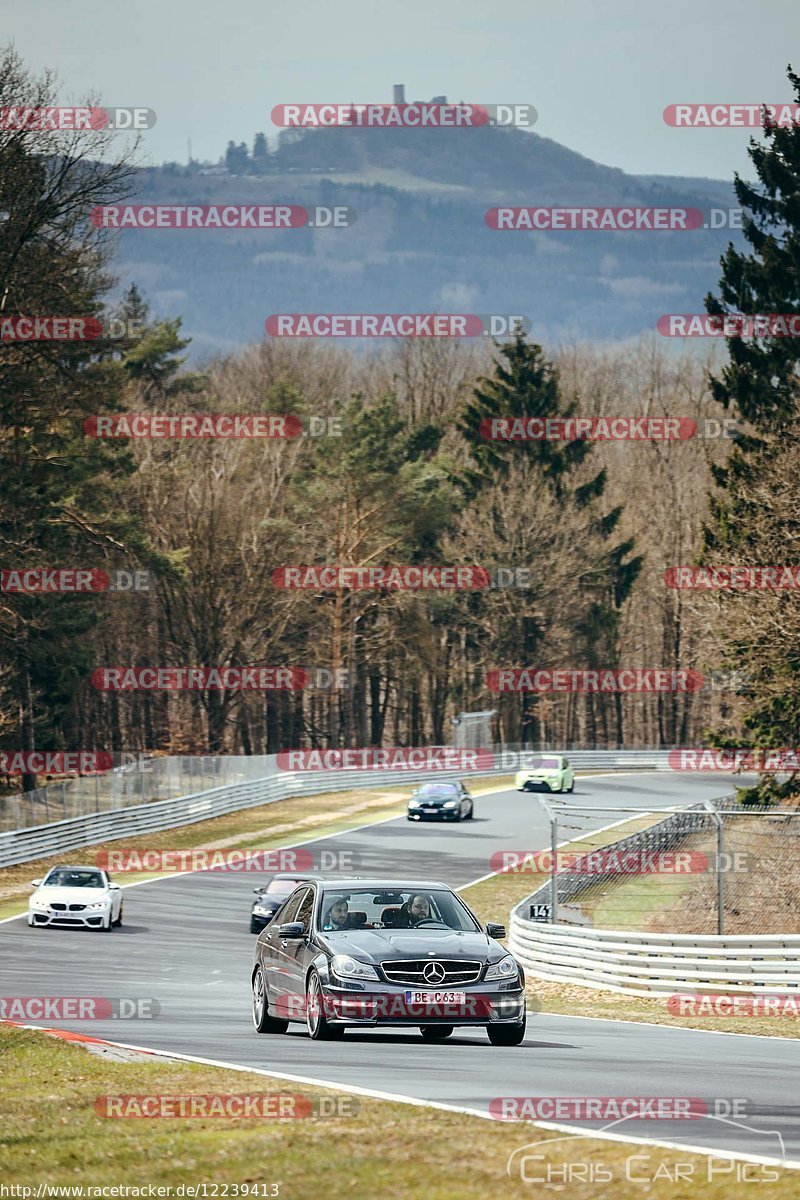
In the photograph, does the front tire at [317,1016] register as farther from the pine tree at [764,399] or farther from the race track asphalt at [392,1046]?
the pine tree at [764,399]

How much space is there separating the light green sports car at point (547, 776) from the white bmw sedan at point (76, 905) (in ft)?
102

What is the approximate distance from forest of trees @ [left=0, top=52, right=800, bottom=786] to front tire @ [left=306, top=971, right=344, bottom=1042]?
22811 mm

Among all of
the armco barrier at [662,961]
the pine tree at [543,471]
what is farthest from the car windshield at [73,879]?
the pine tree at [543,471]

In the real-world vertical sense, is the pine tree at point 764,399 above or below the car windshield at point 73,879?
above

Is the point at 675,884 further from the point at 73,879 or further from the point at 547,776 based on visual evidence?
the point at 547,776

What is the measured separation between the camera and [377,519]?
74.7 m

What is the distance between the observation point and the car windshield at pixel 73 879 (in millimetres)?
32750

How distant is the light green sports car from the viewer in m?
61.9

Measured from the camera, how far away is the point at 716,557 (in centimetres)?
4034

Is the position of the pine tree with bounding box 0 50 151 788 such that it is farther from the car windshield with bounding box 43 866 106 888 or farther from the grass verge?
the grass verge

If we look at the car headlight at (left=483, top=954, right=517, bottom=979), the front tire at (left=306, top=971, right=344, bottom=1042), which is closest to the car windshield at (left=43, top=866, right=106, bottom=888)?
the front tire at (left=306, top=971, right=344, bottom=1042)

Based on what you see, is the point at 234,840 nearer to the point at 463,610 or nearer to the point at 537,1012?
the point at 537,1012

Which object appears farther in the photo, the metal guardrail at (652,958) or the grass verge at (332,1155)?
the metal guardrail at (652,958)

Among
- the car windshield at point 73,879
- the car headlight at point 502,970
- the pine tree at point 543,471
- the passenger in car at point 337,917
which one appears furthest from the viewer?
the pine tree at point 543,471
